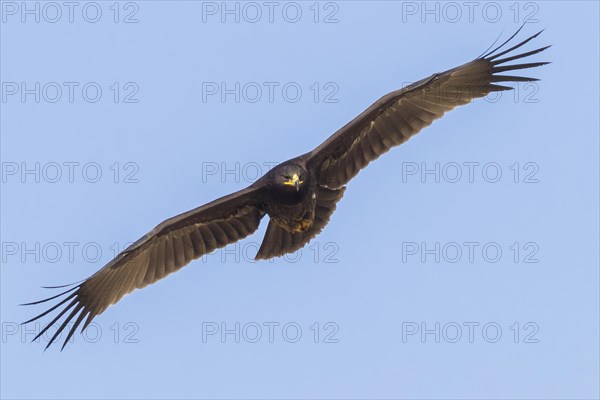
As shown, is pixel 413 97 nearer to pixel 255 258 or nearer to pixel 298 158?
pixel 298 158

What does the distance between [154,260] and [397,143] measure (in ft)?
11.4

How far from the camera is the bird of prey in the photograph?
18000 millimetres

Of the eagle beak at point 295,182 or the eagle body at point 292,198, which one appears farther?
the eagle body at point 292,198

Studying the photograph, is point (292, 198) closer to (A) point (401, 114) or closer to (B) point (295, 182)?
(B) point (295, 182)

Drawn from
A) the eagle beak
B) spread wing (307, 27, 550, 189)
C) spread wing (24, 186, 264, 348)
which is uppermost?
spread wing (307, 27, 550, 189)

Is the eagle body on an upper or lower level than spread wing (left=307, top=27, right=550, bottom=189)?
lower

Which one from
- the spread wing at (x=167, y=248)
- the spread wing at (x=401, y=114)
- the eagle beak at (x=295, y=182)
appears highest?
the spread wing at (x=401, y=114)

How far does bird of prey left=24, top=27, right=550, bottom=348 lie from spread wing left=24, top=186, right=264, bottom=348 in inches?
0.5

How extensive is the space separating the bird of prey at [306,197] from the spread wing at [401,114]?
0.01 m

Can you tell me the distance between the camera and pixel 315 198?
59.1ft

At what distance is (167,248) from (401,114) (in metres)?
3.50

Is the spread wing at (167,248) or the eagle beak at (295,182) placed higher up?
the eagle beak at (295,182)

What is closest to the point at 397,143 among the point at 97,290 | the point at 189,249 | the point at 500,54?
the point at 500,54

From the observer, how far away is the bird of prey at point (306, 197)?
18000mm
